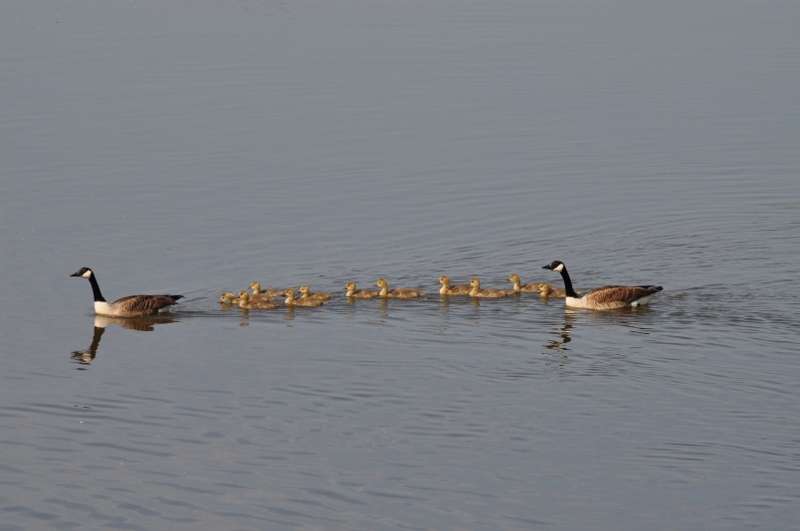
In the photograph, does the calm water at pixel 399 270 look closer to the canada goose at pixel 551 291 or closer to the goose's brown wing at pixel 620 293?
the canada goose at pixel 551 291

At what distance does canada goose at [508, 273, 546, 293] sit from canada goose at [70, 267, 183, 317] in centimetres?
588

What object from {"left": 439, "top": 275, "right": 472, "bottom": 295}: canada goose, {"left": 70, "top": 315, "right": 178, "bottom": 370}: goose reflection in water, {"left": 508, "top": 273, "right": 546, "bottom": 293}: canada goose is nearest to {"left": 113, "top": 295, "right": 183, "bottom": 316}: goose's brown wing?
{"left": 70, "top": 315, "right": 178, "bottom": 370}: goose reflection in water

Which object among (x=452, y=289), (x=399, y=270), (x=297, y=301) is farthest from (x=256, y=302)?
(x=452, y=289)

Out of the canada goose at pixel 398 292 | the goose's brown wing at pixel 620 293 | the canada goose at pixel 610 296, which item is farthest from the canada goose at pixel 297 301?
the goose's brown wing at pixel 620 293

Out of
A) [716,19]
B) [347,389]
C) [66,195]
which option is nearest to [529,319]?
[347,389]

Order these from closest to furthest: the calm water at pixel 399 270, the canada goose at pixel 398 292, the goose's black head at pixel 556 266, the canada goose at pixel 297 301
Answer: the calm water at pixel 399 270 < the canada goose at pixel 297 301 < the canada goose at pixel 398 292 < the goose's black head at pixel 556 266

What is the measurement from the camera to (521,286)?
79.3ft

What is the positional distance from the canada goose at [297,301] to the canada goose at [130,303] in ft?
6.08

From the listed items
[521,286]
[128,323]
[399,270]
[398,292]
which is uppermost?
[399,270]

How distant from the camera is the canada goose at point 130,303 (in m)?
22.4

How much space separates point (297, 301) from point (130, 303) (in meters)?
Answer: 2.85

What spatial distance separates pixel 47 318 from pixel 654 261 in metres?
11.3

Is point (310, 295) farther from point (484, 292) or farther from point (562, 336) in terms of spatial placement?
point (562, 336)

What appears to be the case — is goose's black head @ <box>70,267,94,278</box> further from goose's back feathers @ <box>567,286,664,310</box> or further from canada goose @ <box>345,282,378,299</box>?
goose's back feathers @ <box>567,286,664,310</box>
